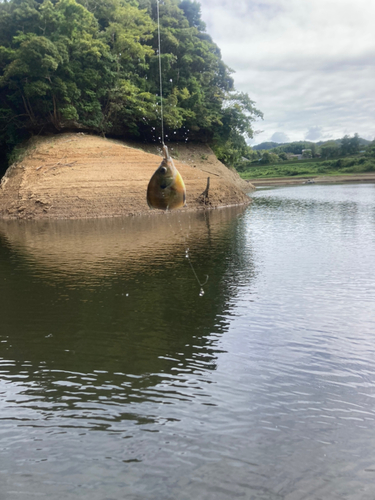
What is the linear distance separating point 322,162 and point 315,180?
64.0ft

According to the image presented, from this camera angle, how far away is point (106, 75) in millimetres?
41781

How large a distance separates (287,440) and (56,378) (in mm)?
4215

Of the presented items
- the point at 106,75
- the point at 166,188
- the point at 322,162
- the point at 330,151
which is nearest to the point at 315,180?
the point at 322,162

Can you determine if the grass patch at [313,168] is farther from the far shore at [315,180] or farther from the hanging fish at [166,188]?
the hanging fish at [166,188]

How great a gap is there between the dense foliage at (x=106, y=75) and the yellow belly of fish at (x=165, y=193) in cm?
3179

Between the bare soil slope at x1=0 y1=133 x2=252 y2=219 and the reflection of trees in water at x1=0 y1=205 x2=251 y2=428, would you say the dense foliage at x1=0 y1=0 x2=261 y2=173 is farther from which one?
the reflection of trees in water at x1=0 y1=205 x2=251 y2=428

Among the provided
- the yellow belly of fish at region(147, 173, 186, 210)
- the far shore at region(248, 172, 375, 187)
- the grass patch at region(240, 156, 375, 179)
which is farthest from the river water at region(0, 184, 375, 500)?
the grass patch at region(240, 156, 375, 179)

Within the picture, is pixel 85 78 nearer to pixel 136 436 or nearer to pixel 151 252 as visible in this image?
pixel 151 252

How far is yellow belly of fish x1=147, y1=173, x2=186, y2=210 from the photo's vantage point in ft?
29.2

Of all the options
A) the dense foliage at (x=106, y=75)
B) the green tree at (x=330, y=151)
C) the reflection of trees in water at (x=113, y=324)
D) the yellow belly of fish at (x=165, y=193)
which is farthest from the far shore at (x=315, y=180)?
the yellow belly of fish at (x=165, y=193)

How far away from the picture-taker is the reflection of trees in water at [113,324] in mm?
7281

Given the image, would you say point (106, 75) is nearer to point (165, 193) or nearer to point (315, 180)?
point (165, 193)

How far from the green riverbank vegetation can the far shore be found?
3794 mm

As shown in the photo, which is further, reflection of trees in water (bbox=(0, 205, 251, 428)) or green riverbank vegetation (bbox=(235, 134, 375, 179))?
green riverbank vegetation (bbox=(235, 134, 375, 179))
